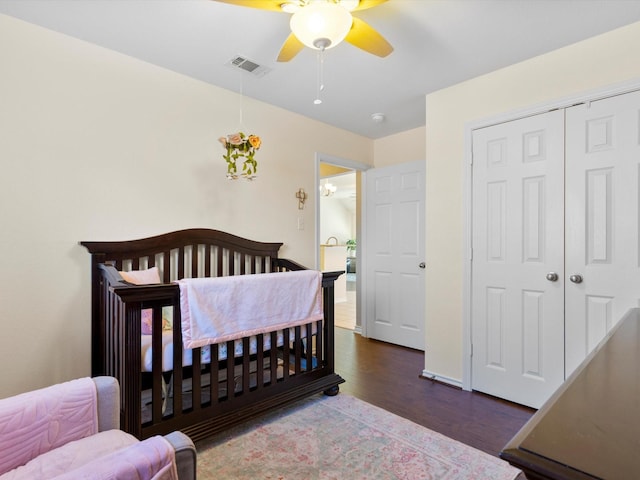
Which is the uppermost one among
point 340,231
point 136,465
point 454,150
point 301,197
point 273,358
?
point 454,150

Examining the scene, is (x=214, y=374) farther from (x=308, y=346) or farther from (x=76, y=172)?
(x=76, y=172)

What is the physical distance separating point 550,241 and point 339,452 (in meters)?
1.83

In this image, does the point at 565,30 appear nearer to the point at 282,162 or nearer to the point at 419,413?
the point at 282,162

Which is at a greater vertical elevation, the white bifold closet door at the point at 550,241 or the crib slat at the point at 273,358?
the white bifold closet door at the point at 550,241

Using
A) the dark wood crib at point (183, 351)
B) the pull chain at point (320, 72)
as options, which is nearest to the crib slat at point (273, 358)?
the dark wood crib at point (183, 351)

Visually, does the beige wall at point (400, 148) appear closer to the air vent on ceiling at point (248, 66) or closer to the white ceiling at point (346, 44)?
the white ceiling at point (346, 44)

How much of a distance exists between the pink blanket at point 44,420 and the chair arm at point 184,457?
52cm

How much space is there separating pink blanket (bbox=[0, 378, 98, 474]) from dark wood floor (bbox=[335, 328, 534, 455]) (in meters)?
1.75

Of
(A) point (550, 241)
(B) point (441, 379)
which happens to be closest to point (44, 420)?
(B) point (441, 379)

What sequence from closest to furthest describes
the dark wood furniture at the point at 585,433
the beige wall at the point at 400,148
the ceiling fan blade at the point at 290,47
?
1. the dark wood furniture at the point at 585,433
2. the ceiling fan blade at the point at 290,47
3. the beige wall at the point at 400,148

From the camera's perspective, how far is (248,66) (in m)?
2.41

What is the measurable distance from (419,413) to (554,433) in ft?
6.43

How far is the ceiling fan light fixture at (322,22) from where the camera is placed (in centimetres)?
138

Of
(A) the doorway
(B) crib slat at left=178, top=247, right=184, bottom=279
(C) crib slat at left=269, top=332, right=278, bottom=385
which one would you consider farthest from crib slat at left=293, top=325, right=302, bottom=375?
(A) the doorway
